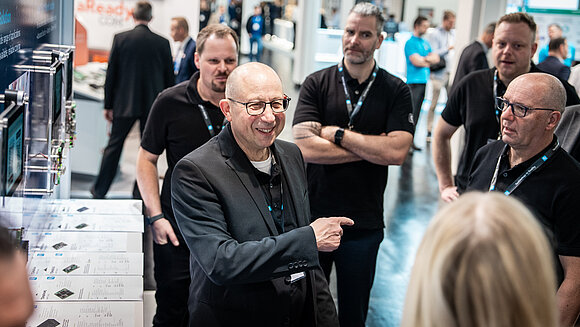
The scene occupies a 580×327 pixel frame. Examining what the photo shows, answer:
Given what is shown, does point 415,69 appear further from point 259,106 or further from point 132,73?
point 259,106

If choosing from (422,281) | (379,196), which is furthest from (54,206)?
(422,281)

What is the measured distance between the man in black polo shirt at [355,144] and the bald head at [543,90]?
2.36ft

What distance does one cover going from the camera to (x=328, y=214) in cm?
334

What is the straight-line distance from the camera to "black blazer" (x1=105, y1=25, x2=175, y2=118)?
634 cm

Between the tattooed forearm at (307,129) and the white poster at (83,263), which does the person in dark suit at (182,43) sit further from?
the white poster at (83,263)

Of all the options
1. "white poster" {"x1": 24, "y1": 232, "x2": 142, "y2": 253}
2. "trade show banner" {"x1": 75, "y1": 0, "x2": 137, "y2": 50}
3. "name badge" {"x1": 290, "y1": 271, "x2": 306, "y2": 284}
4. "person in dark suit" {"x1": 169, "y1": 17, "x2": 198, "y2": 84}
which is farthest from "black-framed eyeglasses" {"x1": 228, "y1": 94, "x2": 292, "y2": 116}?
"trade show banner" {"x1": 75, "y1": 0, "x2": 137, "y2": 50}

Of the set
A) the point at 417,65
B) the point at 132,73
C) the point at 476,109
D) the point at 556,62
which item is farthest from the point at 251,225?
the point at 417,65

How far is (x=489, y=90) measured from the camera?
357 centimetres

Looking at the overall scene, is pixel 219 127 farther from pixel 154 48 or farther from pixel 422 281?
pixel 154 48

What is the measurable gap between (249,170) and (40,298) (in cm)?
88

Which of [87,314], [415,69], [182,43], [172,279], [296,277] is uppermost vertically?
[182,43]

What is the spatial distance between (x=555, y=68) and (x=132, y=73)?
396 centimetres

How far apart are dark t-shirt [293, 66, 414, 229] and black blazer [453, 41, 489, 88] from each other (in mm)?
3541

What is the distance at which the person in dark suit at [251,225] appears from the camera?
211 cm
